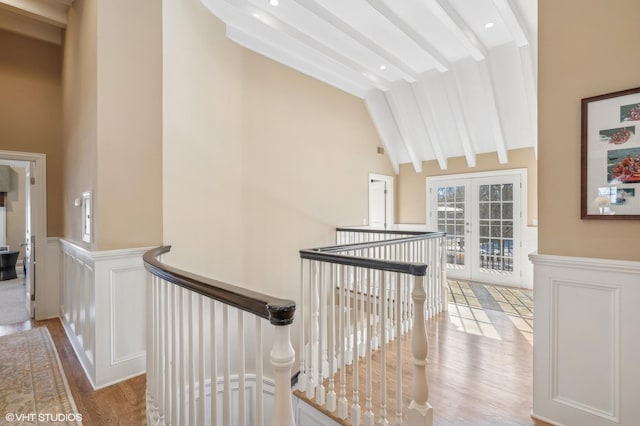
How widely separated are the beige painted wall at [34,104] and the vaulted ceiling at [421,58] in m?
2.49

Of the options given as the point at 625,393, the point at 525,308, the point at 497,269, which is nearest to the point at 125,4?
the point at 625,393

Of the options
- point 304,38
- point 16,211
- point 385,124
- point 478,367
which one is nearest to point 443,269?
point 478,367

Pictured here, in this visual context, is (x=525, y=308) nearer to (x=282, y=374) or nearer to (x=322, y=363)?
(x=322, y=363)

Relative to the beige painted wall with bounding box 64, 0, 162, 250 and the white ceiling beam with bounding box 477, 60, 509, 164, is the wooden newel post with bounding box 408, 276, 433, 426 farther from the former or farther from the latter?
the white ceiling beam with bounding box 477, 60, 509, 164

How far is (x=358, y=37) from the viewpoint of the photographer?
388 cm

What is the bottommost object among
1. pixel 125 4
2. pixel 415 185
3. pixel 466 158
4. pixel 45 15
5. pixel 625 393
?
pixel 625 393

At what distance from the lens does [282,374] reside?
99 centimetres

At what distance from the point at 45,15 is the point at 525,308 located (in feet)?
23.5

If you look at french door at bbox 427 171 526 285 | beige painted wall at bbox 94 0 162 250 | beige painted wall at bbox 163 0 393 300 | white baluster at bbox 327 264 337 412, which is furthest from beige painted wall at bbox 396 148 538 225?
beige painted wall at bbox 94 0 162 250

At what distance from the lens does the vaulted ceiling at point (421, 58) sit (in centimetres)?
350

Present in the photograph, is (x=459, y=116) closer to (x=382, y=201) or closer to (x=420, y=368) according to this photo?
(x=382, y=201)

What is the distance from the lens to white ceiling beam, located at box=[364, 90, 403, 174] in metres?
6.32

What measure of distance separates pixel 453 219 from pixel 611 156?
4.87 meters

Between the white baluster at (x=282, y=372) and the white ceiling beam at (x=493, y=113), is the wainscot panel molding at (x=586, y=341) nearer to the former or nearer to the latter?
the white baluster at (x=282, y=372)
